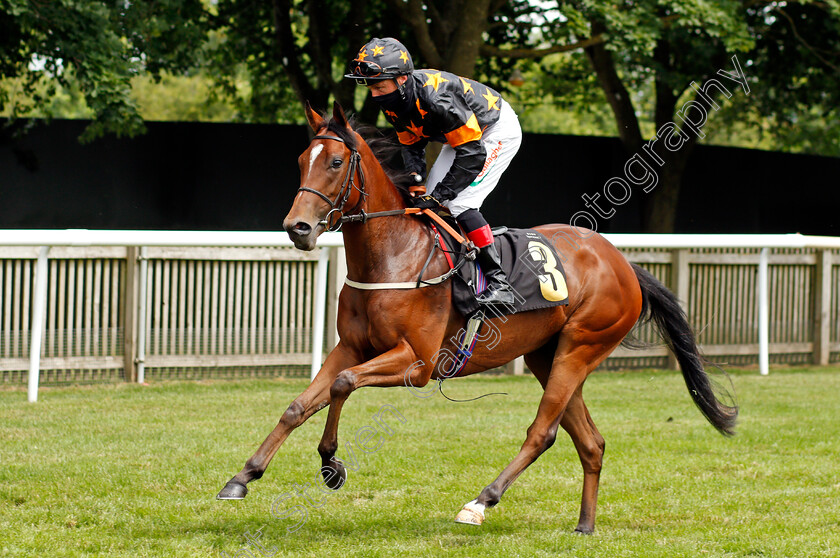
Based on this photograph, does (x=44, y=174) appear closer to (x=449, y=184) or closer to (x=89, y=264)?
(x=89, y=264)

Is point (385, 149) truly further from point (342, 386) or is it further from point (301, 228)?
point (342, 386)

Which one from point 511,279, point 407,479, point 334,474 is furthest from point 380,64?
point 407,479

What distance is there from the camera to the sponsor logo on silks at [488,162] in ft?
14.8

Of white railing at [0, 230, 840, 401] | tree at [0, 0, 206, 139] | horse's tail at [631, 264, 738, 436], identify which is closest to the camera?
horse's tail at [631, 264, 738, 436]

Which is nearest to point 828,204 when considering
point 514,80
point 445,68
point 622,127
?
point 622,127

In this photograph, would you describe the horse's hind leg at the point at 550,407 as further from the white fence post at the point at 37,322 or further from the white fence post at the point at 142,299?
the white fence post at the point at 142,299

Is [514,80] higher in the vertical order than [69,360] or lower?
higher

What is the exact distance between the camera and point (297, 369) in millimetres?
8719

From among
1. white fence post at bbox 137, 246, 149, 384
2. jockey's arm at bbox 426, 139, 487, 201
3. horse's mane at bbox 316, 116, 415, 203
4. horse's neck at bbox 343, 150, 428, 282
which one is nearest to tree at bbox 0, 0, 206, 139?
white fence post at bbox 137, 246, 149, 384

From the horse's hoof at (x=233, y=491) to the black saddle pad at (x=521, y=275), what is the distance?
4.37 ft

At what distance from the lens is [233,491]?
11.9 ft

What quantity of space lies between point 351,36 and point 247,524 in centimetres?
965

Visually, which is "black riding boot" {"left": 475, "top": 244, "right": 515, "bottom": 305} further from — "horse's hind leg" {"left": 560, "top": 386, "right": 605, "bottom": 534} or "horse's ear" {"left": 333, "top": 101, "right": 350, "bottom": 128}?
"horse's ear" {"left": 333, "top": 101, "right": 350, "bottom": 128}

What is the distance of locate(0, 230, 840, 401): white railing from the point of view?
22.5 ft
